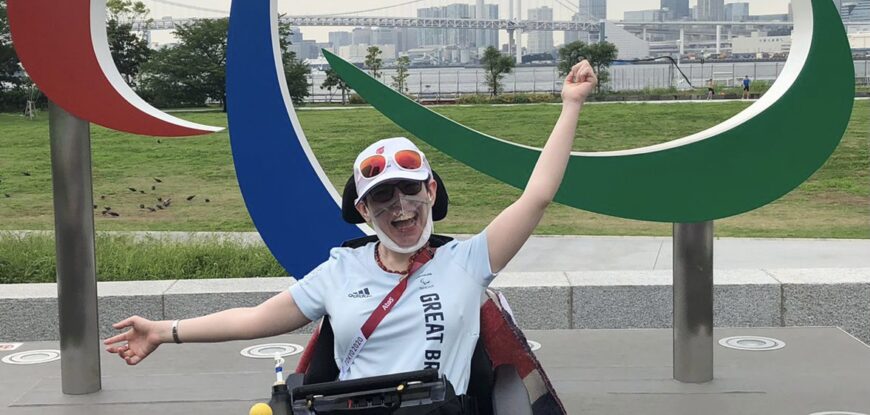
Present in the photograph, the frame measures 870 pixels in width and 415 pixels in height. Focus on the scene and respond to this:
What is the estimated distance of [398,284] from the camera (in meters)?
2.61

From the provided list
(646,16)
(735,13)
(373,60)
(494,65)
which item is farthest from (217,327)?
(735,13)

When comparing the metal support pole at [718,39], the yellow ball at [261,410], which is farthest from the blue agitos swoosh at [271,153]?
the metal support pole at [718,39]

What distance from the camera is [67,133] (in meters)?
4.41

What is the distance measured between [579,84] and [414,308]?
30.5 inches

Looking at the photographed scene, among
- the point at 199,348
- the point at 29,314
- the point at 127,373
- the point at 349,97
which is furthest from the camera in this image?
the point at 349,97

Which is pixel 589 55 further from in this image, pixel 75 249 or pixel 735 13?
pixel 735 13

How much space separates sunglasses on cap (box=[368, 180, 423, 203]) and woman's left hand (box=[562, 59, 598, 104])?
0.49 m

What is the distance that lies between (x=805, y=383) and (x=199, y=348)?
307 cm

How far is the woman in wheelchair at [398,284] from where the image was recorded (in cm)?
257

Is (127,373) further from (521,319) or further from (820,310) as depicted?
(820,310)

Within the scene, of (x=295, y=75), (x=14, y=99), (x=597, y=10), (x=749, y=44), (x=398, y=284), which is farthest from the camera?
(x=749, y=44)

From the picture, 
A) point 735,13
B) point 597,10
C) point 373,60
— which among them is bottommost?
point 373,60

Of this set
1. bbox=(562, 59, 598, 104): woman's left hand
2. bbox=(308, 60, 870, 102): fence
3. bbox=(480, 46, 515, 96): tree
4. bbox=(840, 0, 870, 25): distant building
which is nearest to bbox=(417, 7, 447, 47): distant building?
bbox=(308, 60, 870, 102): fence

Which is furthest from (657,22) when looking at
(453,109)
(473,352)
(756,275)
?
(473,352)
